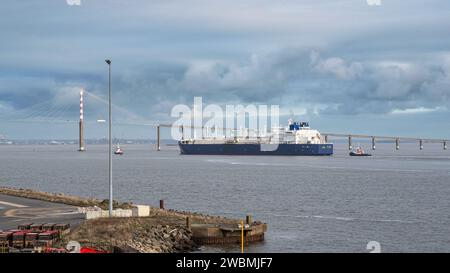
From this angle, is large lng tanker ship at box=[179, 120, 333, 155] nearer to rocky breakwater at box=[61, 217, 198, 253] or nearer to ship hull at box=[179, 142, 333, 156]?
ship hull at box=[179, 142, 333, 156]

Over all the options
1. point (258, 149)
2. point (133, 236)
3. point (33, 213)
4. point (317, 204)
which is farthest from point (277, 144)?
point (133, 236)

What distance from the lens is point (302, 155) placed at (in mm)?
167375

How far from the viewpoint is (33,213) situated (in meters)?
31.2

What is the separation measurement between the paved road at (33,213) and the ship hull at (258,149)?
13112cm

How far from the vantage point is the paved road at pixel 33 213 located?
27938 mm

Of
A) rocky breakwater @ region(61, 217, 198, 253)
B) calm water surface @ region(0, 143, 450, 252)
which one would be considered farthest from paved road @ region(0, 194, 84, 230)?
calm water surface @ region(0, 143, 450, 252)

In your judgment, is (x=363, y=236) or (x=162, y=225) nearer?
(x=162, y=225)

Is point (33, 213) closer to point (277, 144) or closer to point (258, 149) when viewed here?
point (277, 144)

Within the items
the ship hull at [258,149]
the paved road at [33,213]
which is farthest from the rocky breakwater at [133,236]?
the ship hull at [258,149]

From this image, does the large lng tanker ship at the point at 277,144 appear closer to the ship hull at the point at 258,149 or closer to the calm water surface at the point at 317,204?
the ship hull at the point at 258,149

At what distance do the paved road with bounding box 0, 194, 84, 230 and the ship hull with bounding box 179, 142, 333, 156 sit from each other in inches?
5162
